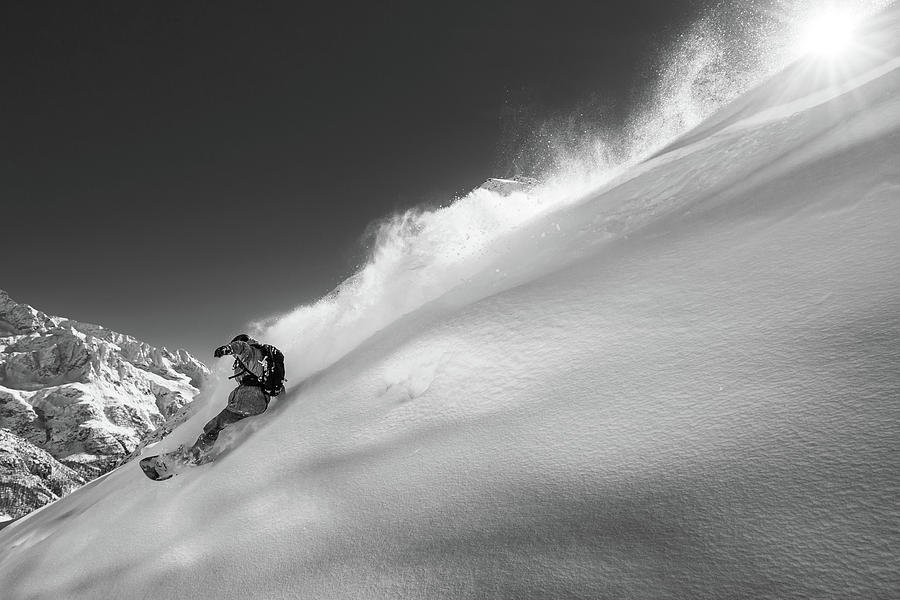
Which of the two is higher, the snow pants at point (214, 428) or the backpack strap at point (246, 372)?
the backpack strap at point (246, 372)

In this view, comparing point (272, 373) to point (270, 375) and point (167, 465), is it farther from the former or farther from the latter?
point (167, 465)

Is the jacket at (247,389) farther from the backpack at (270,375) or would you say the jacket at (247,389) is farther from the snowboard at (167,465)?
the snowboard at (167,465)

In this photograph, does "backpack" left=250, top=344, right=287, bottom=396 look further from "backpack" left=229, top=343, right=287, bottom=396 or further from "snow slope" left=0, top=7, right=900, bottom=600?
"snow slope" left=0, top=7, right=900, bottom=600

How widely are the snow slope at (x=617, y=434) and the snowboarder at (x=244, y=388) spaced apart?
43 centimetres

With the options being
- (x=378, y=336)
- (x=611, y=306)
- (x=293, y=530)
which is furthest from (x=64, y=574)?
(x=611, y=306)

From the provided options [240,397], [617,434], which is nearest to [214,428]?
[240,397]

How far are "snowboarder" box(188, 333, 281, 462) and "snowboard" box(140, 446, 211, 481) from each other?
1.32 feet

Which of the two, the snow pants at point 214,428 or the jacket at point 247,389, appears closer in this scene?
the snow pants at point 214,428

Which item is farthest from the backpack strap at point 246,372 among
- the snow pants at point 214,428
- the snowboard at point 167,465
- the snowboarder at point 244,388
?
the snowboard at point 167,465

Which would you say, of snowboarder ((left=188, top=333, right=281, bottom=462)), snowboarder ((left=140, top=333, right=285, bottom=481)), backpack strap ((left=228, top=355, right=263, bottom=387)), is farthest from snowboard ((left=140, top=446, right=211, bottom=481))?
backpack strap ((left=228, top=355, right=263, bottom=387))

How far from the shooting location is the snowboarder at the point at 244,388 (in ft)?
24.2

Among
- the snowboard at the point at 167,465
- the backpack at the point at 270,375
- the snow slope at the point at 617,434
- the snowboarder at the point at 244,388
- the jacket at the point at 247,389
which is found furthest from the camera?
the backpack at the point at 270,375

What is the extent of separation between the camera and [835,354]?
2.59 meters

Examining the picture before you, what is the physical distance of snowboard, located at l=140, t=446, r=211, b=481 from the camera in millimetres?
6953
